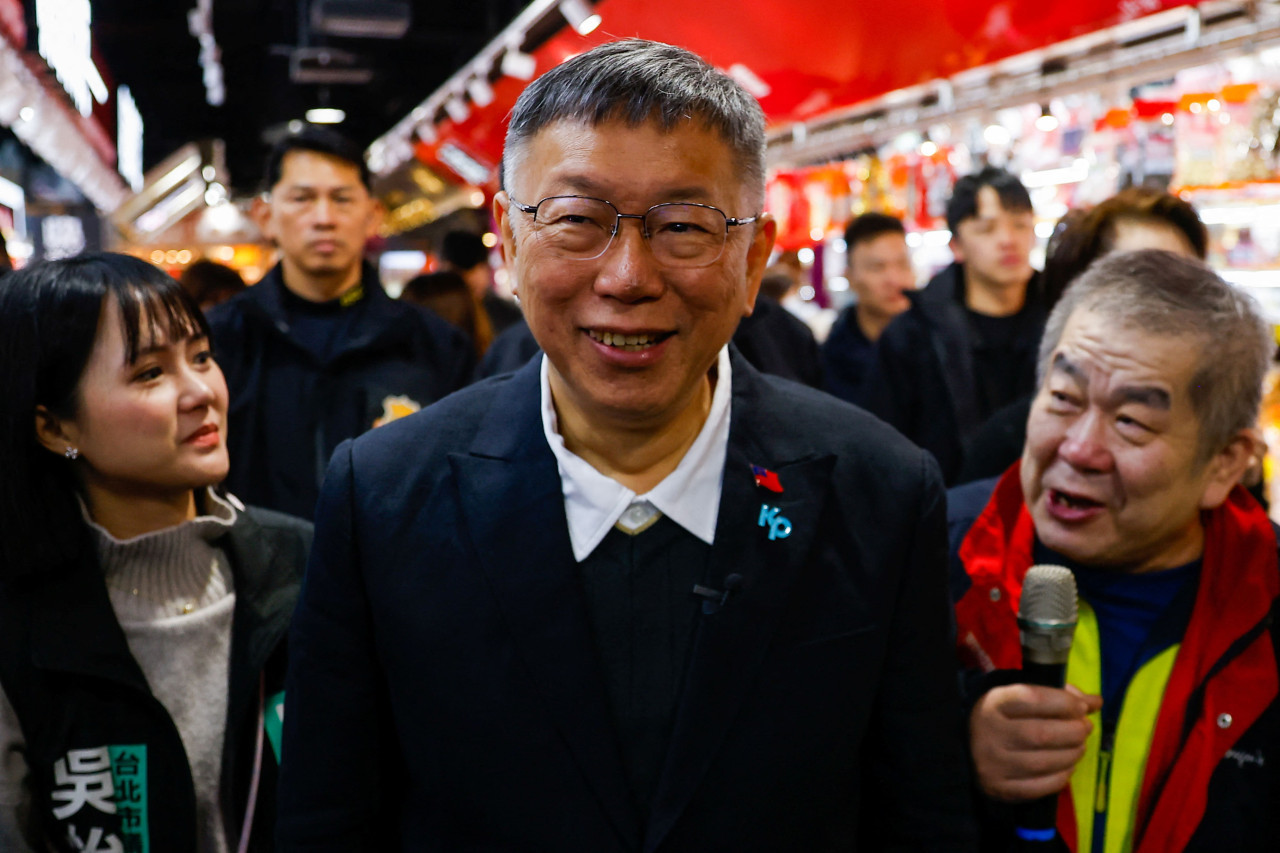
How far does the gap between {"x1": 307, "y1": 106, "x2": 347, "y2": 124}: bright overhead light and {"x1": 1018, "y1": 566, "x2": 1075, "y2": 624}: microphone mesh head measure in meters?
15.1

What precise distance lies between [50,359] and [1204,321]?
1.91 meters

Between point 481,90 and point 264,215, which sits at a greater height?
point 481,90

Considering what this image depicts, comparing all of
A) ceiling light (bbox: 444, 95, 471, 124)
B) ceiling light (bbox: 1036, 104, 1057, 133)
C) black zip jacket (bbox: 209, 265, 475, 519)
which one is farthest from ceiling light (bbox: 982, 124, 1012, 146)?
ceiling light (bbox: 444, 95, 471, 124)

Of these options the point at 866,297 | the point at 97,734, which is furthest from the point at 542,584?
the point at 866,297

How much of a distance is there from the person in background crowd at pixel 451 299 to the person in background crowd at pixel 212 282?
2.69 feet

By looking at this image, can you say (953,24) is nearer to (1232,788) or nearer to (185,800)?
(1232,788)

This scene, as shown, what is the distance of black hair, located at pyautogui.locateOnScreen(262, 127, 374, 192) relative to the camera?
3.33 m

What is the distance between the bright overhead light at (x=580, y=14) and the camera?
19.6 ft

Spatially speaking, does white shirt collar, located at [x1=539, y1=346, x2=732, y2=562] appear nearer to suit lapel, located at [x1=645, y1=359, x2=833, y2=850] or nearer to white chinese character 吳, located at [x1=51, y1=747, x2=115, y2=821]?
suit lapel, located at [x1=645, y1=359, x2=833, y2=850]

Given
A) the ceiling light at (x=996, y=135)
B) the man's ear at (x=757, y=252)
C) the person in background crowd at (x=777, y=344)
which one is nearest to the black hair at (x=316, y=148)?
the person in background crowd at (x=777, y=344)

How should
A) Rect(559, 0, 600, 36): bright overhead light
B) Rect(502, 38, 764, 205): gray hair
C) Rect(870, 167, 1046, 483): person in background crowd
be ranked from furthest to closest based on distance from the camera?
1. Rect(559, 0, 600, 36): bright overhead light
2. Rect(870, 167, 1046, 483): person in background crowd
3. Rect(502, 38, 764, 205): gray hair

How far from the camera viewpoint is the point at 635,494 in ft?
4.55

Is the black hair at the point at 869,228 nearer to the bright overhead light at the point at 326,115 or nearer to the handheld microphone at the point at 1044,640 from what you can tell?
the handheld microphone at the point at 1044,640

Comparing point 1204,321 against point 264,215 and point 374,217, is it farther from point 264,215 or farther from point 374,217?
point 264,215
